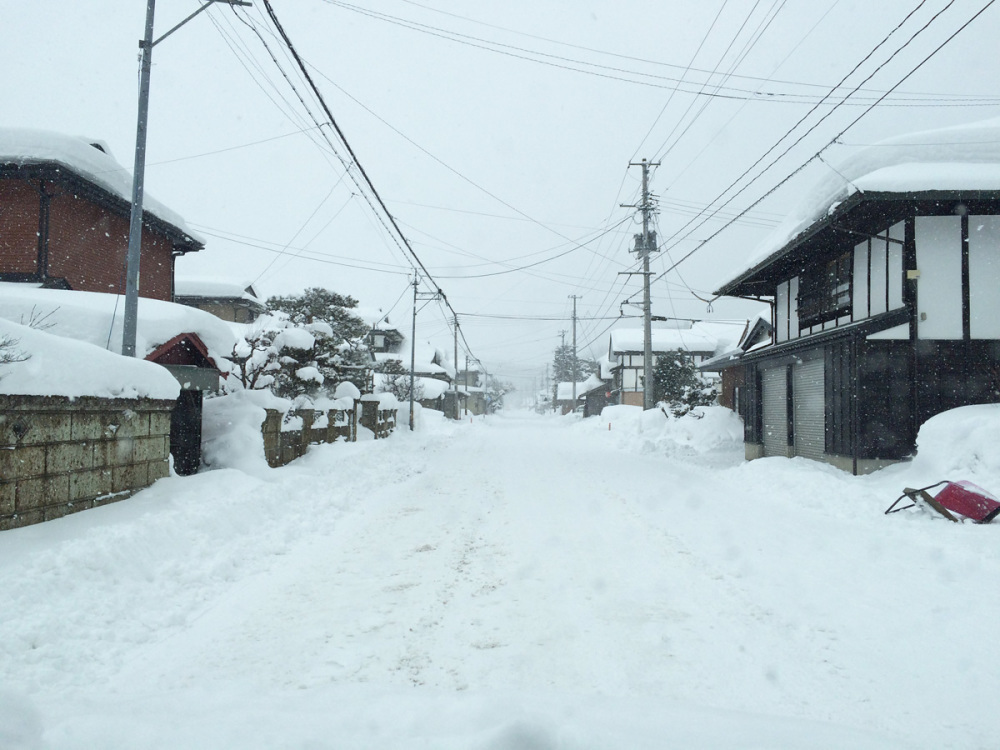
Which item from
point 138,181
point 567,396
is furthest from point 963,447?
point 567,396

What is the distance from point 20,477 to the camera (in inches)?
216

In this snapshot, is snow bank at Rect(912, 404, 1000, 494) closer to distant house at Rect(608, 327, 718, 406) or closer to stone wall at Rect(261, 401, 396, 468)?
stone wall at Rect(261, 401, 396, 468)

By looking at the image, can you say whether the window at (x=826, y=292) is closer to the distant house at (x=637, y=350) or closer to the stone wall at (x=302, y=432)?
the stone wall at (x=302, y=432)

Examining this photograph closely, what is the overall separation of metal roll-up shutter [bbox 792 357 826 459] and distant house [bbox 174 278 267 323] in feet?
83.1

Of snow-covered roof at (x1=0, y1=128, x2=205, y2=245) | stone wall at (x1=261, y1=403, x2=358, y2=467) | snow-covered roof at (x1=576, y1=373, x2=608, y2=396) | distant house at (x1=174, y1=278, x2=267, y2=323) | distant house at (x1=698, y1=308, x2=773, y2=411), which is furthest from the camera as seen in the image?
snow-covered roof at (x1=576, y1=373, x2=608, y2=396)

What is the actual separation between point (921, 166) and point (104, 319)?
1535cm

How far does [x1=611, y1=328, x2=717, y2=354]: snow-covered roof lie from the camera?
1863 inches

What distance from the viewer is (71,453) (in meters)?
6.21

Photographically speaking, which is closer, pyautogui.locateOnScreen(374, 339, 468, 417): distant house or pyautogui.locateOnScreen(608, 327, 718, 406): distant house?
pyautogui.locateOnScreen(374, 339, 468, 417): distant house

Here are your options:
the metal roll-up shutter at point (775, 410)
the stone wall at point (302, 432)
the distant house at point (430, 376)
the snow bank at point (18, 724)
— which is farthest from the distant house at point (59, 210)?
the distant house at point (430, 376)

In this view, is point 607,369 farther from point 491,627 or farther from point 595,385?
point 491,627

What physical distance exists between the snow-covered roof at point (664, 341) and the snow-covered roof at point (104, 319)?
133 feet

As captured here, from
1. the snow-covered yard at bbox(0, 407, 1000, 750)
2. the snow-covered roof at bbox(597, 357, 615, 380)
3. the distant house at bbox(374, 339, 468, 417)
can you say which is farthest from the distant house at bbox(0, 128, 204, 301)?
the snow-covered roof at bbox(597, 357, 615, 380)

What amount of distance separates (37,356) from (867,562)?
892cm
